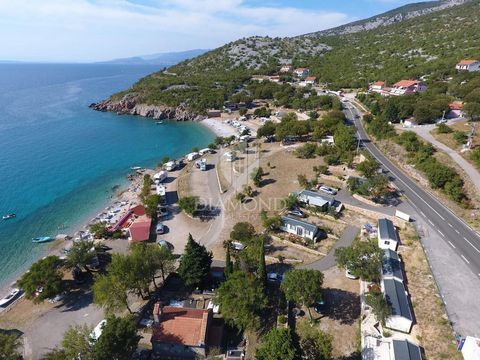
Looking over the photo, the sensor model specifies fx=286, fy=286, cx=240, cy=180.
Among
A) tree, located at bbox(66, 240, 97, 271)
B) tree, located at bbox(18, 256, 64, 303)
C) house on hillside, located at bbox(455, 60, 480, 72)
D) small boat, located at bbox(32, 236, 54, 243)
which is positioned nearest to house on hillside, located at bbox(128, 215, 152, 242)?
tree, located at bbox(66, 240, 97, 271)

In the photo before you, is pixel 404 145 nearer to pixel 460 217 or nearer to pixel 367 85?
pixel 460 217

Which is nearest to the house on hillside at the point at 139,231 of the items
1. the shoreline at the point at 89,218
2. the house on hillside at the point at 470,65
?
the shoreline at the point at 89,218

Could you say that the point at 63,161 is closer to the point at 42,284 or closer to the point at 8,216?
the point at 8,216

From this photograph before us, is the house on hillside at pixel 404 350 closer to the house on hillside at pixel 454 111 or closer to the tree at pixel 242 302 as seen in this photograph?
the tree at pixel 242 302

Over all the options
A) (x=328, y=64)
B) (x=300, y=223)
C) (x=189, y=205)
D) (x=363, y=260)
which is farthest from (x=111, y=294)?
(x=328, y=64)

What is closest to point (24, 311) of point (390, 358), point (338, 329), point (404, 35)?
point (338, 329)

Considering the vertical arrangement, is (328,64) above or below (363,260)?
above
